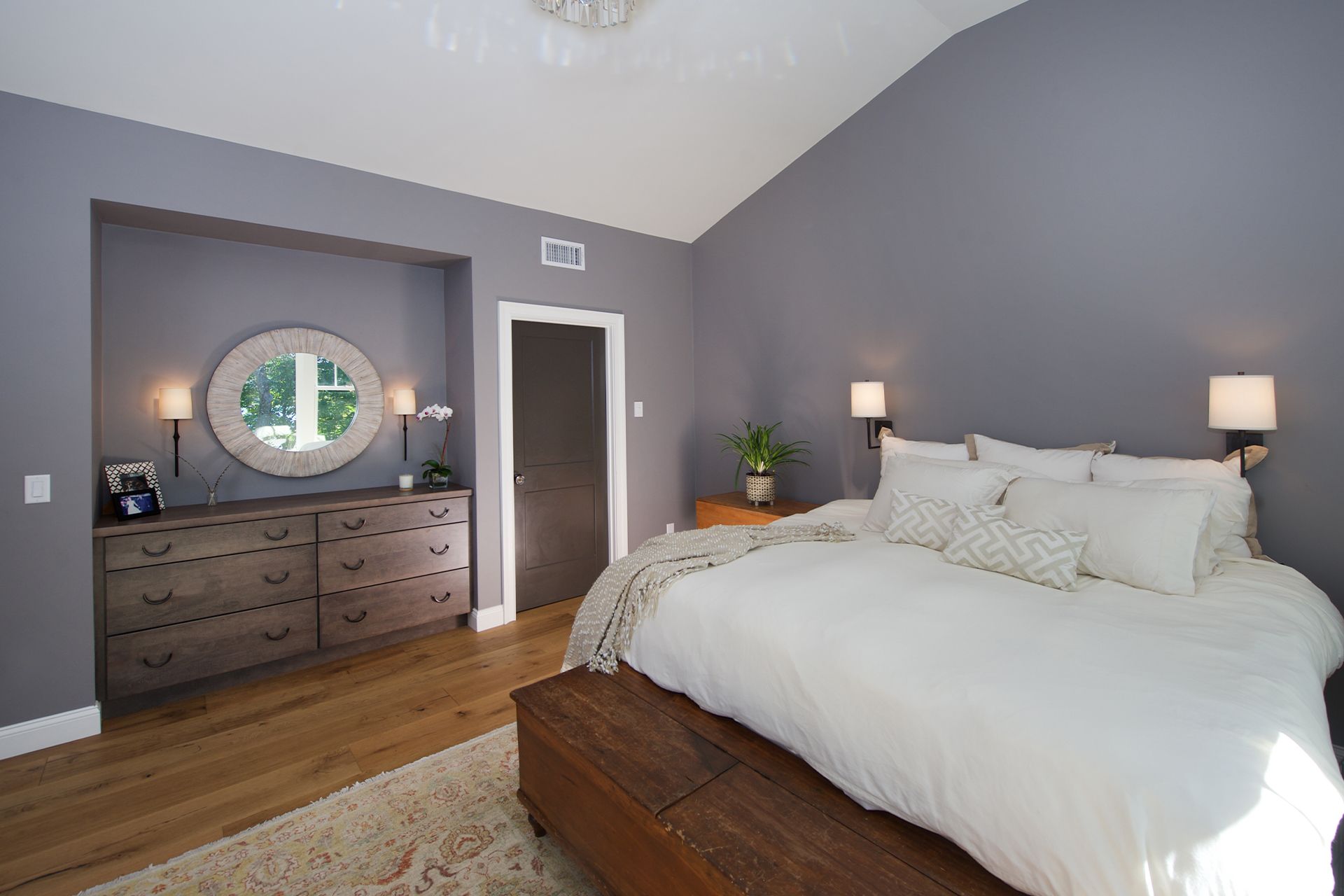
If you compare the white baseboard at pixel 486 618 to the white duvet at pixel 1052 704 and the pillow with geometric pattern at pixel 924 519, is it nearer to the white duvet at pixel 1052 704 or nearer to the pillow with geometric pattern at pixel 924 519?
the white duvet at pixel 1052 704

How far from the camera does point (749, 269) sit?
4.25 meters

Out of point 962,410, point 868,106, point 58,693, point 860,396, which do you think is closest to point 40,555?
point 58,693

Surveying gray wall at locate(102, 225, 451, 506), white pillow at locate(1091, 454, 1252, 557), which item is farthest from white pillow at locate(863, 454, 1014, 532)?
gray wall at locate(102, 225, 451, 506)

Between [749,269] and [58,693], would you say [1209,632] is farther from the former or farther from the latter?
[58,693]

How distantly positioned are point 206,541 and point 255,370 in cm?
96

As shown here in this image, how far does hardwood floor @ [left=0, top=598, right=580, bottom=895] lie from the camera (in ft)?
6.25

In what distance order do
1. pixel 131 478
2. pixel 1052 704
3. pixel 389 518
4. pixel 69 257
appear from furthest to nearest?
1. pixel 389 518
2. pixel 131 478
3. pixel 69 257
4. pixel 1052 704

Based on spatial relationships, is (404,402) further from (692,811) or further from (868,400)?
(692,811)

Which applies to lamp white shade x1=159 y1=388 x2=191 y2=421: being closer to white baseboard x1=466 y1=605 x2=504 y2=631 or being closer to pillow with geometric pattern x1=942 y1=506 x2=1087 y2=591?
white baseboard x1=466 y1=605 x2=504 y2=631

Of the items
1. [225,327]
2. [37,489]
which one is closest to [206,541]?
[37,489]

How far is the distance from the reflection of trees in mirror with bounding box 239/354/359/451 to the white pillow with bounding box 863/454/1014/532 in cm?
293

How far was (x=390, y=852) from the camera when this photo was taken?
1837mm

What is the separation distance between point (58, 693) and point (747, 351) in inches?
154

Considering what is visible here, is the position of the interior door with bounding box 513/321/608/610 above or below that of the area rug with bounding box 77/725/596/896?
above
